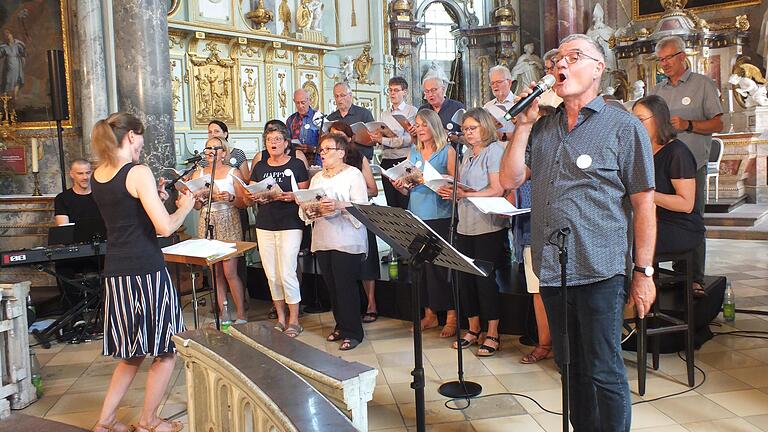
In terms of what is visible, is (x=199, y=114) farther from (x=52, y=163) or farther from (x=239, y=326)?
(x=239, y=326)

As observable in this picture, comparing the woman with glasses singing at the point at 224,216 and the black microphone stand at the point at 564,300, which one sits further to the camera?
the woman with glasses singing at the point at 224,216

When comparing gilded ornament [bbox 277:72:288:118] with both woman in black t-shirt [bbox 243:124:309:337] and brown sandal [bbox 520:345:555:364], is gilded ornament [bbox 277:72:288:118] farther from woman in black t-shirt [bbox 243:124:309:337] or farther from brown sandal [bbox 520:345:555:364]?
brown sandal [bbox 520:345:555:364]

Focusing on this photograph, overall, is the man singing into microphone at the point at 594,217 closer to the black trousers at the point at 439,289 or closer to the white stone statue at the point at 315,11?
the black trousers at the point at 439,289

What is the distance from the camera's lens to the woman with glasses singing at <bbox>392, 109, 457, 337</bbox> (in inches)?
202

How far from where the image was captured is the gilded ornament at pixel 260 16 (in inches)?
472

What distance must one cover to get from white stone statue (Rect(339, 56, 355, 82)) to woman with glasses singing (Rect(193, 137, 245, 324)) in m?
7.91

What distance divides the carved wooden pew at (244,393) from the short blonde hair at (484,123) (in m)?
2.46

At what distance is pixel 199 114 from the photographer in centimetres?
1145

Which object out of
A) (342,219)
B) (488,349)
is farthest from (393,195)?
(488,349)

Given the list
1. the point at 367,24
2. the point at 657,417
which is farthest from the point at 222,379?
the point at 367,24

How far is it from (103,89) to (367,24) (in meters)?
7.15

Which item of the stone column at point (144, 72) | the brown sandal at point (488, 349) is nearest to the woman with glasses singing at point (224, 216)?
the stone column at point (144, 72)

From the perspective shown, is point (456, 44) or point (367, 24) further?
point (456, 44)

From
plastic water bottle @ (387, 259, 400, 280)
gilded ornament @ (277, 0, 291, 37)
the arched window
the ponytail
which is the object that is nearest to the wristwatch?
the ponytail
